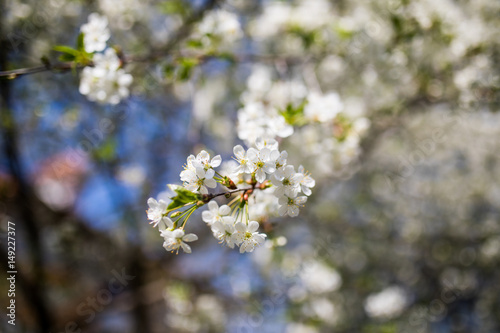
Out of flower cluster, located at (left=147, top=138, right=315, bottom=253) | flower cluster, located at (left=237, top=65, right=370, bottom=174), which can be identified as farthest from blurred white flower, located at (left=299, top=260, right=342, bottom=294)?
flower cluster, located at (left=147, top=138, right=315, bottom=253)

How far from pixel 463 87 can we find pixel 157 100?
11.8 feet

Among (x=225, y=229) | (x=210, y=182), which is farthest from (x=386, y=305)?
(x=210, y=182)

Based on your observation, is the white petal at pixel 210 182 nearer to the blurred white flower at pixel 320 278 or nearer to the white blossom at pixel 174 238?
the white blossom at pixel 174 238

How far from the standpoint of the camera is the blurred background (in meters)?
2.63

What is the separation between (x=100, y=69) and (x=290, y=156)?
250 centimetres

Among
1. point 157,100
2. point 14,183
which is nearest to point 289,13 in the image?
point 157,100

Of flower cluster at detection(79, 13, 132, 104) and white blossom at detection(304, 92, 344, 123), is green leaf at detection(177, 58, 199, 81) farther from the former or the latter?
white blossom at detection(304, 92, 344, 123)

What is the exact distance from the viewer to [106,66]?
1703mm

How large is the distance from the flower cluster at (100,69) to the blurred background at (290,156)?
0.30 feet

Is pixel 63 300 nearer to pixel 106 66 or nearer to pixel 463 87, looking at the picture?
pixel 106 66

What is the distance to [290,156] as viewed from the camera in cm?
381

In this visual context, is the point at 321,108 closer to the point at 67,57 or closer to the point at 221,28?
the point at 221,28

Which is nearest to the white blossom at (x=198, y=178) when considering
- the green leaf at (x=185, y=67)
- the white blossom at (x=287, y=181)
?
the white blossom at (x=287, y=181)

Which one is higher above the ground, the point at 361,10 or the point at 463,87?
the point at 361,10
